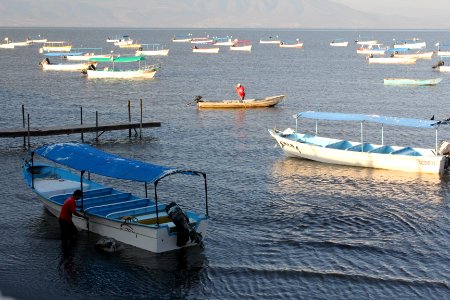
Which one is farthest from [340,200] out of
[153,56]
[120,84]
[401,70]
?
[153,56]

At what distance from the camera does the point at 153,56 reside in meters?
151

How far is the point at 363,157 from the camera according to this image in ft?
122

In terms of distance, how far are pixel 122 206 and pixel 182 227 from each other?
3.84 metres

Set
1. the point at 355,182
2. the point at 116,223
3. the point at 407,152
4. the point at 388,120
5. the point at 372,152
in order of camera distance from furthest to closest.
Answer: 1. the point at 388,120
2. the point at 372,152
3. the point at 407,152
4. the point at 355,182
5. the point at 116,223

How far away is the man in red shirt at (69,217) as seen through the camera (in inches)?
961

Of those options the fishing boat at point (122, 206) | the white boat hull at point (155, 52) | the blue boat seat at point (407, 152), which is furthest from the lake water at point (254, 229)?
the white boat hull at point (155, 52)

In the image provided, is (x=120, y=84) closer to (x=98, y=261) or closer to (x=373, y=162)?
(x=373, y=162)

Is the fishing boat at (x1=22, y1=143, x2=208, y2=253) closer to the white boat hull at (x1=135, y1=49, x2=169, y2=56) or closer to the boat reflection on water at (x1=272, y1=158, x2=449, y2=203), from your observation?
the boat reflection on water at (x1=272, y1=158, x2=449, y2=203)

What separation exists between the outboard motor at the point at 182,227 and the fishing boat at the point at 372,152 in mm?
16561

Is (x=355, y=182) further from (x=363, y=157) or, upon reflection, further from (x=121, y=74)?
(x=121, y=74)

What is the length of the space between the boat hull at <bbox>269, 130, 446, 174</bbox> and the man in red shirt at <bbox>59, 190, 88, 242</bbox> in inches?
687

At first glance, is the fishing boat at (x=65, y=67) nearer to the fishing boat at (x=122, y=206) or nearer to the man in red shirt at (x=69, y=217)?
the fishing boat at (x=122, y=206)

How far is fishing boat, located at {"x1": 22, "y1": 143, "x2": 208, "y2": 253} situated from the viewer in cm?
2339

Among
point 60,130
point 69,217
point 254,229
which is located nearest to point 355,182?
point 254,229
